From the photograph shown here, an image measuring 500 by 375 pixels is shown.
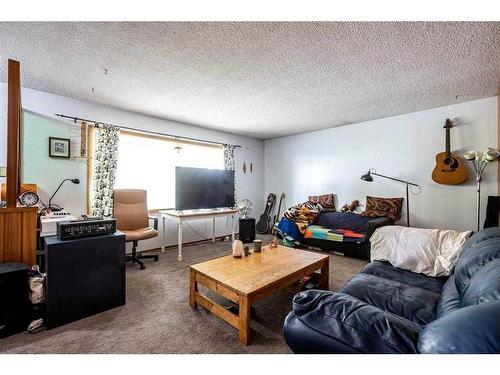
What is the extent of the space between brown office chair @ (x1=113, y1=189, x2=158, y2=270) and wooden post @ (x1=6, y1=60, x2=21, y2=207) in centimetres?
140

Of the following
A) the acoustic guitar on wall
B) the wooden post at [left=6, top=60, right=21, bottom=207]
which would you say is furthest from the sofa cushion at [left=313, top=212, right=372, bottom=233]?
the wooden post at [left=6, top=60, right=21, bottom=207]

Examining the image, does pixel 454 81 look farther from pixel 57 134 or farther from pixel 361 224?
pixel 57 134

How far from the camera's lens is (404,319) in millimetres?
1036

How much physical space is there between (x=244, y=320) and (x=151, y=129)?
3.38 meters

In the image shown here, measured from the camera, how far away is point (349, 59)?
6.85 feet

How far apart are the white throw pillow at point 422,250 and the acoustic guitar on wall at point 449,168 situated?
57.3 inches

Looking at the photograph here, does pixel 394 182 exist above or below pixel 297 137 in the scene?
below

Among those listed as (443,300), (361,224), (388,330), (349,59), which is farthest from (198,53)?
(361,224)

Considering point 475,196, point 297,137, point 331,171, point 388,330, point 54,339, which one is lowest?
point 54,339

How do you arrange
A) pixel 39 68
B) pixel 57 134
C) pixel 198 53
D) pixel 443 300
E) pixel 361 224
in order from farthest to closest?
1. pixel 361 224
2. pixel 57 134
3. pixel 39 68
4. pixel 198 53
5. pixel 443 300

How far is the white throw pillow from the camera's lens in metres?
1.91

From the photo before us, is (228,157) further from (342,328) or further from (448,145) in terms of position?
(342,328)

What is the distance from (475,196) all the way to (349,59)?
2.73 meters

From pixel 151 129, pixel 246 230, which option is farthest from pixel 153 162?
pixel 246 230
